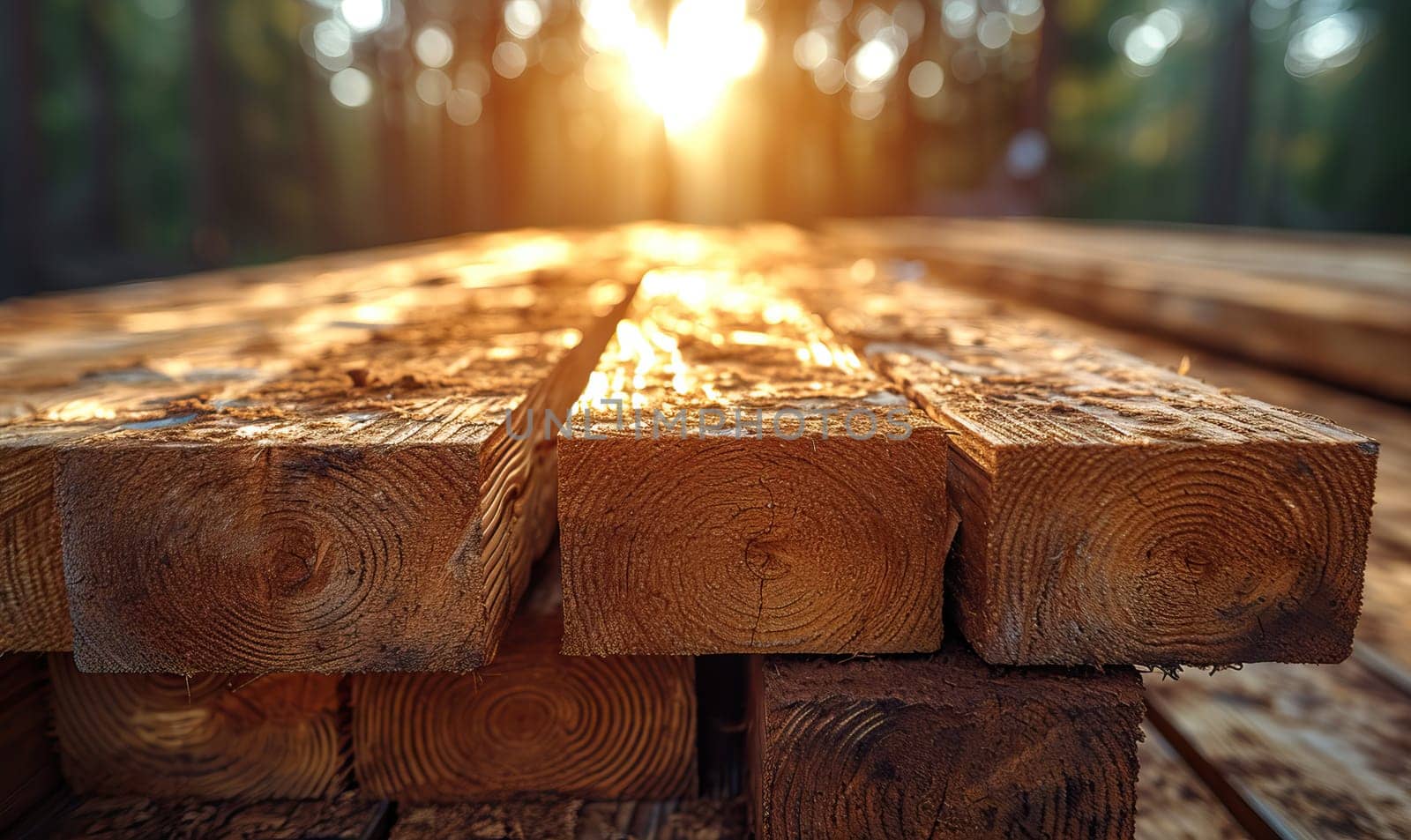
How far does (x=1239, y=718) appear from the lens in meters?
1.54

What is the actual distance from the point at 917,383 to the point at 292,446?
0.75 metres

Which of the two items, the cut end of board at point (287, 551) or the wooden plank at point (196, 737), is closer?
the cut end of board at point (287, 551)

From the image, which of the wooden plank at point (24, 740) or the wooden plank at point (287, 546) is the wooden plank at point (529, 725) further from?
the wooden plank at point (24, 740)

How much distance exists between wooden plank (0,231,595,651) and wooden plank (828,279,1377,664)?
3.12ft

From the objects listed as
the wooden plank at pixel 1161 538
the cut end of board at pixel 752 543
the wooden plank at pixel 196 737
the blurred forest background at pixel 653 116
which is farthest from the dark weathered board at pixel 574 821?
the blurred forest background at pixel 653 116

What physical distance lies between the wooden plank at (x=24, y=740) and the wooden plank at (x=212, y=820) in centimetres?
4

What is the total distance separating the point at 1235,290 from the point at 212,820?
3.16 meters

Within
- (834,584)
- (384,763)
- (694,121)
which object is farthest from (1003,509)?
(694,121)

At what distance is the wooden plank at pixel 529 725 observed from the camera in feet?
3.93

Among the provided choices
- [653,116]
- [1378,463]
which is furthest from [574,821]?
[653,116]

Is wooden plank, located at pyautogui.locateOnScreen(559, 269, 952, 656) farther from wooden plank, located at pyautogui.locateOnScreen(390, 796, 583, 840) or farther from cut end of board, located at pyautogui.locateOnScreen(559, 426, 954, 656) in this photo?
wooden plank, located at pyautogui.locateOnScreen(390, 796, 583, 840)

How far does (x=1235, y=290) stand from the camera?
3.10m

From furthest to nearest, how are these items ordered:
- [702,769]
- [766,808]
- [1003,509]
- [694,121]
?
[694,121] → [702,769] → [766,808] → [1003,509]

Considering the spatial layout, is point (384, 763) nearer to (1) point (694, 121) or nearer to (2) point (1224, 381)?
(2) point (1224, 381)
